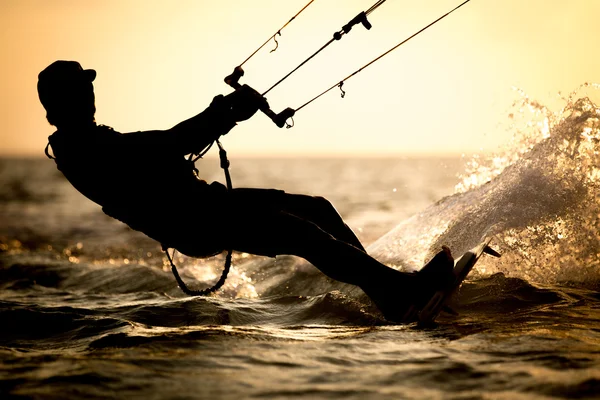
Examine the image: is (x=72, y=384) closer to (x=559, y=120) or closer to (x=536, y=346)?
(x=536, y=346)

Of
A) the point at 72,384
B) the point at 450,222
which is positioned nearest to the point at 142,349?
the point at 72,384

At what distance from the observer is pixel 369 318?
691 centimetres

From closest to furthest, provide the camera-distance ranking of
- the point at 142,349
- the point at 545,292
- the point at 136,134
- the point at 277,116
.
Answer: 1. the point at 142,349
2. the point at 136,134
3. the point at 277,116
4. the point at 545,292

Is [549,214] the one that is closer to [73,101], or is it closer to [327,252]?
[327,252]

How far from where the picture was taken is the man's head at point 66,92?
584cm

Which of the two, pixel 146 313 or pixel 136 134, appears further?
pixel 146 313

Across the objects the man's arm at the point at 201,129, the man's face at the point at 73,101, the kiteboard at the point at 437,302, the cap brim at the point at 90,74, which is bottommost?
the kiteboard at the point at 437,302

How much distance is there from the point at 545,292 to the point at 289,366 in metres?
3.77

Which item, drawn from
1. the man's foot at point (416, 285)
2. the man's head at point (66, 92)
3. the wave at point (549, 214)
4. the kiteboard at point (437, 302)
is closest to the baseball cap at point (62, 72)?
the man's head at point (66, 92)

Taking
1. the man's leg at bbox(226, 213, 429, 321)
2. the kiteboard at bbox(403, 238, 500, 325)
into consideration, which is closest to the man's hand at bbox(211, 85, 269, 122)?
the man's leg at bbox(226, 213, 429, 321)

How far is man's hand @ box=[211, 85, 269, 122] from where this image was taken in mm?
5879

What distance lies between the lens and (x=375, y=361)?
15.9 feet

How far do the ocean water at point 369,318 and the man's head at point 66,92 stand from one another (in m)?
1.84

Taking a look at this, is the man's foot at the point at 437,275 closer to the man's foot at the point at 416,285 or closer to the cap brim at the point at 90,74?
the man's foot at the point at 416,285
